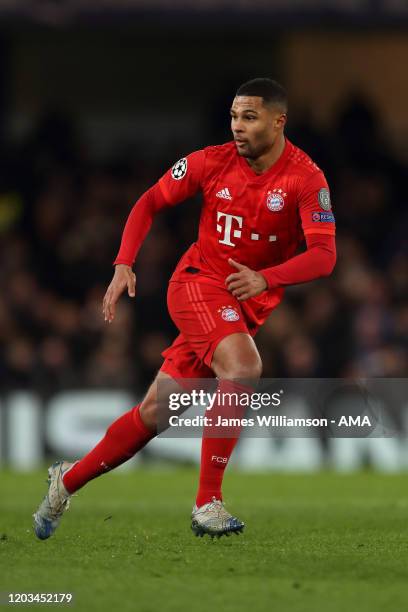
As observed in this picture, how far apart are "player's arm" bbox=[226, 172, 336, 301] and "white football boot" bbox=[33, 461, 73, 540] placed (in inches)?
46.4

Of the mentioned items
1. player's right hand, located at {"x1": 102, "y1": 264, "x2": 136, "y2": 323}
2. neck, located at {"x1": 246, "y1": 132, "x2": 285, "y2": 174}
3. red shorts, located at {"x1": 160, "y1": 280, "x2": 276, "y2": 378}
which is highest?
neck, located at {"x1": 246, "y1": 132, "x2": 285, "y2": 174}

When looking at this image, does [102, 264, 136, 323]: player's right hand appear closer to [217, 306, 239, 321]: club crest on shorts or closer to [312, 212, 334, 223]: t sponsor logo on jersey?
[217, 306, 239, 321]: club crest on shorts

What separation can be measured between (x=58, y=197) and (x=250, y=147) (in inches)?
A: 316

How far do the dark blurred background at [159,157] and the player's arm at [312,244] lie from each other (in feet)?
18.6

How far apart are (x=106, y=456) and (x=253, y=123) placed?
5.07 feet

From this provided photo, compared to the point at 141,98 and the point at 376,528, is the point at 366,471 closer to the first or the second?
the point at 376,528

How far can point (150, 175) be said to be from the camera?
1455 centimetres

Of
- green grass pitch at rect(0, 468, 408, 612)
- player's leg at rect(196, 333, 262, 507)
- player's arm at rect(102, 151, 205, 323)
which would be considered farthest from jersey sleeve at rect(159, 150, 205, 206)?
green grass pitch at rect(0, 468, 408, 612)

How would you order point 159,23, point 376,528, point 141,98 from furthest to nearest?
point 141,98 < point 159,23 < point 376,528

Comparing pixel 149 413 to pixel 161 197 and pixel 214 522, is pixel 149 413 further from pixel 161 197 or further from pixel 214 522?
pixel 161 197

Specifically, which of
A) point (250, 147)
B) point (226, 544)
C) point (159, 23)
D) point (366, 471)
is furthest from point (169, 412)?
point (159, 23)

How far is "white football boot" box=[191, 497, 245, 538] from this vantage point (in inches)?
237

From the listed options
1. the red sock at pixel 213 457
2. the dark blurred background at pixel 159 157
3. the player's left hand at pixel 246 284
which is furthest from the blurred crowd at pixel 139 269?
the player's left hand at pixel 246 284

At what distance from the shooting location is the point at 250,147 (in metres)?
6.16
